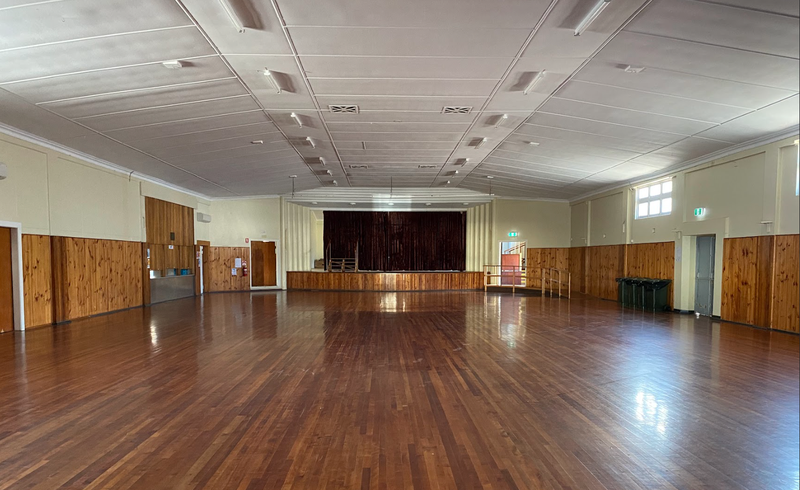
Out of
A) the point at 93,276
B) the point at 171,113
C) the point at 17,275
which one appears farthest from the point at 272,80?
the point at 93,276

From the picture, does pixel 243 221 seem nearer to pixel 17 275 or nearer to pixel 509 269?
pixel 17 275

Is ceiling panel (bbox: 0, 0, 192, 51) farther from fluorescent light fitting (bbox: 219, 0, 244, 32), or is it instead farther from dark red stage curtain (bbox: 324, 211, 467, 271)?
dark red stage curtain (bbox: 324, 211, 467, 271)

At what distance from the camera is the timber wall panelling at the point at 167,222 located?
1207 cm

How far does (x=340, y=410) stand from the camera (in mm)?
3816

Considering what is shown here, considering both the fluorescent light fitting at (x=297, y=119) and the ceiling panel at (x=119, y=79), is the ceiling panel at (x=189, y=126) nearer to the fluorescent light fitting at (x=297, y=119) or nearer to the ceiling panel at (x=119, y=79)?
the fluorescent light fitting at (x=297, y=119)

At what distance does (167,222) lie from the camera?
42.8ft

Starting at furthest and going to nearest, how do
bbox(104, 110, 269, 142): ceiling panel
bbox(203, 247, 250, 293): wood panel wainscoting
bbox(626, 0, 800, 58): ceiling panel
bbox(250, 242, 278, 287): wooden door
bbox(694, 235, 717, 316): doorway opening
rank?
bbox(250, 242, 278, 287): wooden door, bbox(203, 247, 250, 293): wood panel wainscoting, bbox(694, 235, 717, 316): doorway opening, bbox(104, 110, 269, 142): ceiling panel, bbox(626, 0, 800, 58): ceiling panel

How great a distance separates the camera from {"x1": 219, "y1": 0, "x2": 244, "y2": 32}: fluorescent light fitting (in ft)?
13.7

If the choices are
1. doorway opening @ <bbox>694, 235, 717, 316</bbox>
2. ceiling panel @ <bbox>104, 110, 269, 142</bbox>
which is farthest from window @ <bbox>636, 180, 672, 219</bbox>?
ceiling panel @ <bbox>104, 110, 269, 142</bbox>

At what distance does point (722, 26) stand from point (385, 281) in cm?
1383

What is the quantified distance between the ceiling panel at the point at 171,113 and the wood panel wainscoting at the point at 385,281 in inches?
379

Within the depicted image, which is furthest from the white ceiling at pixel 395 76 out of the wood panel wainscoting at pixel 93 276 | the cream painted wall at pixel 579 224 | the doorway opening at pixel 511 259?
the doorway opening at pixel 511 259

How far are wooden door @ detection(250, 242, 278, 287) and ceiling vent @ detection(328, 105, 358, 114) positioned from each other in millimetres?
10299

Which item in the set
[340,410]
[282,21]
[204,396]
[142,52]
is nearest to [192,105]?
[142,52]
